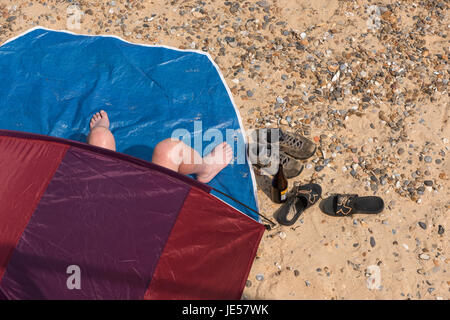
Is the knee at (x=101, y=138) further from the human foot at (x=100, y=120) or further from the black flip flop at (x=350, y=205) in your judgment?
the black flip flop at (x=350, y=205)

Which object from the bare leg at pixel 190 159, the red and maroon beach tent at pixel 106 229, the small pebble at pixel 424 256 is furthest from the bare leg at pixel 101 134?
the small pebble at pixel 424 256

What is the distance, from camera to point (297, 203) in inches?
137

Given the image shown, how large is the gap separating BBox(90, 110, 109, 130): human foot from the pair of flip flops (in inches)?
77.4

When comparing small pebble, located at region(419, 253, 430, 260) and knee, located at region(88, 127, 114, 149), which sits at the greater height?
knee, located at region(88, 127, 114, 149)

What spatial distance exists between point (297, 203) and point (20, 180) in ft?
7.58

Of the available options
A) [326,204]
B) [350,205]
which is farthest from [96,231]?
[350,205]

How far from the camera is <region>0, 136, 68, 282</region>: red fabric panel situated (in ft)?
8.29

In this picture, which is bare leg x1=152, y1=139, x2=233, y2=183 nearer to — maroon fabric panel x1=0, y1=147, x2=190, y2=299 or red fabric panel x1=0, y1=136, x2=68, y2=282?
maroon fabric panel x1=0, y1=147, x2=190, y2=299

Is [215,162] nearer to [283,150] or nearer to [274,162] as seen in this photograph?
[274,162]

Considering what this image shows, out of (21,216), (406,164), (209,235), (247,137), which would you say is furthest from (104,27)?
(406,164)

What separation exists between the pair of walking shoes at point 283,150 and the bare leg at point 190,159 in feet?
0.99

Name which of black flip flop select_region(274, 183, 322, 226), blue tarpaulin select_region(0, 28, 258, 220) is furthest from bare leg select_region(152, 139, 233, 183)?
black flip flop select_region(274, 183, 322, 226)

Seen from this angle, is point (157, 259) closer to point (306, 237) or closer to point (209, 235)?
point (209, 235)

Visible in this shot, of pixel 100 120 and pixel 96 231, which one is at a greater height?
pixel 96 231
